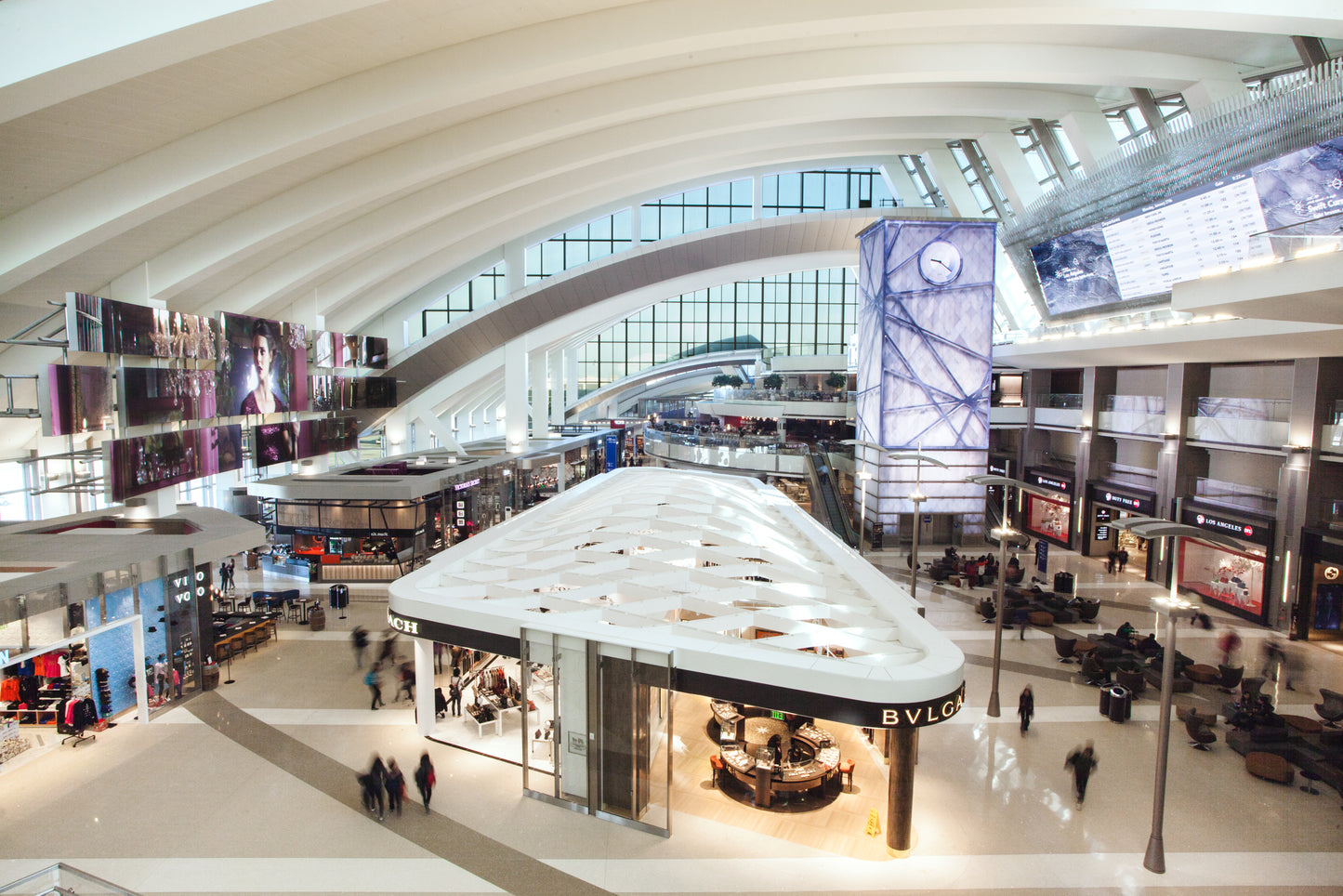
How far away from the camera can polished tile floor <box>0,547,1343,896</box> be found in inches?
280

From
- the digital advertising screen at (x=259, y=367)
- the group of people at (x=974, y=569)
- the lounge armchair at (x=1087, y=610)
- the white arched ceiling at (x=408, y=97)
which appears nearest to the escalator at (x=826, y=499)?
the group of people at (x=974, y=569)

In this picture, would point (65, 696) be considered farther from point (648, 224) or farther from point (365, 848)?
point (648, 224)

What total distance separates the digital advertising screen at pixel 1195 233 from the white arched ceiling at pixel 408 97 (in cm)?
227

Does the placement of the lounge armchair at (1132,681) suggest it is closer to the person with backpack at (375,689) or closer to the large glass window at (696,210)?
the person with backpack at (375,689)

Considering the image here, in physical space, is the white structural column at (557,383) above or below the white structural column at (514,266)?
below

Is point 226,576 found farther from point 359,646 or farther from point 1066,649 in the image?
point 1066,649

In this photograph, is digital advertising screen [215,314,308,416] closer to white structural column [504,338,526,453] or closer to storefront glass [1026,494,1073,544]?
white structural column [504,338,526,453]

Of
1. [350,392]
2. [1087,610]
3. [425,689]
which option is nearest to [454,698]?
[425,689]

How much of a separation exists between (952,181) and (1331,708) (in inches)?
791

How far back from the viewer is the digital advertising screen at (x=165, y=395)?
12227mm

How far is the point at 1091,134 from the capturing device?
17.7 meters

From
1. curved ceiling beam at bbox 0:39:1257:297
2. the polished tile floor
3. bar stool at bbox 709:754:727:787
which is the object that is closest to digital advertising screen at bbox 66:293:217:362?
curved ceiling beam at bbox 0:39:1257:297

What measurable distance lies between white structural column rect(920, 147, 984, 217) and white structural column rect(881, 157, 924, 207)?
191 inches

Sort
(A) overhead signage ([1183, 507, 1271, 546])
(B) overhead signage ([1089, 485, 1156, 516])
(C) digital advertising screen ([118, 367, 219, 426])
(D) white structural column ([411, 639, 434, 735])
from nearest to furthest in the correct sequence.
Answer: (D) white structural column ([411, 639, 434, 735]) → (C) digital advertising screen ([118, 367, 219, 426]) → (A) overhead signage ([1183, 507, 1271, 546]) → (B) overhead signage ([1089, 485, 1156, 516])
